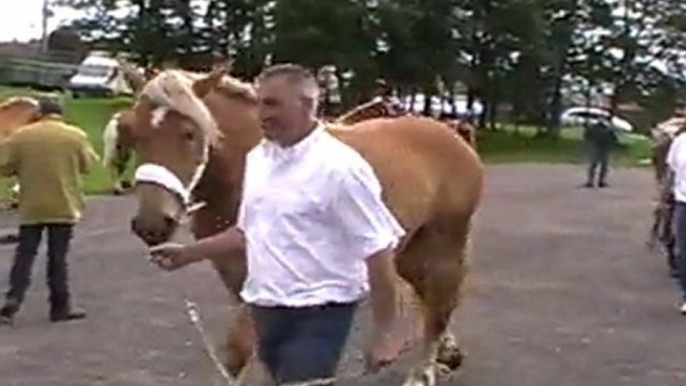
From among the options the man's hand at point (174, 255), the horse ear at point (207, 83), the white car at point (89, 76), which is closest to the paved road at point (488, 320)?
the horse ear at point (207, 83)

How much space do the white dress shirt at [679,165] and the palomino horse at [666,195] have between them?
0.34 m

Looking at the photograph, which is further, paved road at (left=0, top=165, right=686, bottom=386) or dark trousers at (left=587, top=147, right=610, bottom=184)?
dark trousers at (left=587, top=147, right=610, bottom=184)

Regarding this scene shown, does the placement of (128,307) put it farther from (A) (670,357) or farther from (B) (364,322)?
(A) (670,357)

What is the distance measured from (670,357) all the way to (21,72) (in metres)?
57.2

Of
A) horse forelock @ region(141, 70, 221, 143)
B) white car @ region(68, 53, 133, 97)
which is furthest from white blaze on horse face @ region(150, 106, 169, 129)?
white car @ region(68, 53, 133, 97)

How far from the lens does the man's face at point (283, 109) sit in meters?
5.79

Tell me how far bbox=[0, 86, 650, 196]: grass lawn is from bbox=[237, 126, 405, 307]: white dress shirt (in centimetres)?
3826

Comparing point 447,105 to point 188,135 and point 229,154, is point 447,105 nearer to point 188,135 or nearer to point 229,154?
point 229,154

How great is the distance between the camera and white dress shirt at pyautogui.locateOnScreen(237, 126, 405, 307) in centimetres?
588

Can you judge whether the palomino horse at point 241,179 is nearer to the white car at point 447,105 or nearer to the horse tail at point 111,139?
the horse tail at point 111,139

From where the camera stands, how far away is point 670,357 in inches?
476

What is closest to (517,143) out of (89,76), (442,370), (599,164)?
(89,76)

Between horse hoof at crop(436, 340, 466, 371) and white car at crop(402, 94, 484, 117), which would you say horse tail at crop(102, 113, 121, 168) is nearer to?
horse hoof at crop(436, 340, 466, 371)

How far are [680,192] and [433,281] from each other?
473 centimetres
